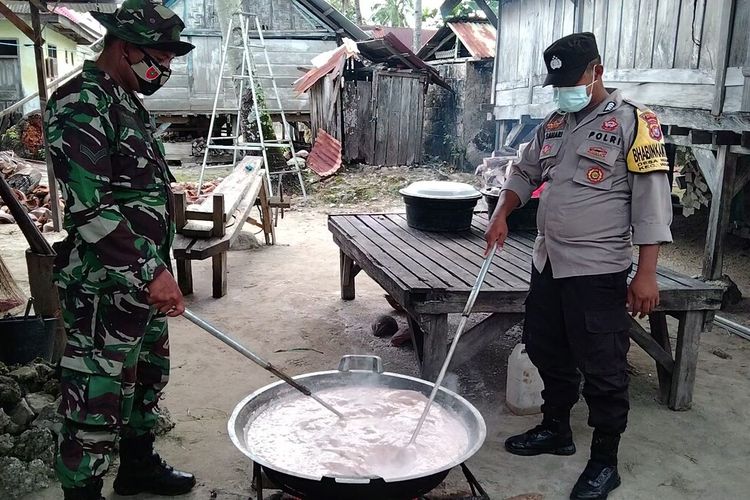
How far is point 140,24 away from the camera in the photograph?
2.21m

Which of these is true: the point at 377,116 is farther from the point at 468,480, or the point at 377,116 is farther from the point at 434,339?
the point at 468,480

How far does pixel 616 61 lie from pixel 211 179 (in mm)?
8145

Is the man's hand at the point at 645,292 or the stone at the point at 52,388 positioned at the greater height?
the man's hand at the point at 645,292

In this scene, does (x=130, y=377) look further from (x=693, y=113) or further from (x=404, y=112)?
(x=404, y=112)

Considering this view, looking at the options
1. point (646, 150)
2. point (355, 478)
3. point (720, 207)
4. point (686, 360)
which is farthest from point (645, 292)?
point (720, 207)

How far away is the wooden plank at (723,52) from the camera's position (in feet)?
19.2

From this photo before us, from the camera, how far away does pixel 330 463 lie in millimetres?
2295

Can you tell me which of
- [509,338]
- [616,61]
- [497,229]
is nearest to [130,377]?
[497,229]

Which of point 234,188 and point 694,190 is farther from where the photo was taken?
point 694,190

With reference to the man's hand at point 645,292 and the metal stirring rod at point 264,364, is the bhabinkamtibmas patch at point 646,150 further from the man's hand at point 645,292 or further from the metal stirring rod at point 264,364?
the metal stirring rod at point 264,364

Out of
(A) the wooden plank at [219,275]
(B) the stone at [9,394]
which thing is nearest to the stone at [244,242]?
(A) the wooden plank at [219,275]

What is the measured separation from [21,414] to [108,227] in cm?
160

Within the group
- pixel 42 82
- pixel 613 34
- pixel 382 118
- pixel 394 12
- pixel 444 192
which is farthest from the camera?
pixel 394 12

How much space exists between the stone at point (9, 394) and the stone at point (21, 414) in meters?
0.04
